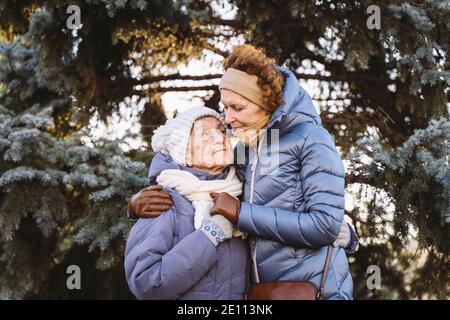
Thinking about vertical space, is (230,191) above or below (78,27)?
below

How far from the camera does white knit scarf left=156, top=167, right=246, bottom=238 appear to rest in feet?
8.63

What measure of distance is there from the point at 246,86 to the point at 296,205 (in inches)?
24.6

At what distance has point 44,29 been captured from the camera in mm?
4562

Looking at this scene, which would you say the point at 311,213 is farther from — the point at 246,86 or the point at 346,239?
the point at 246,86

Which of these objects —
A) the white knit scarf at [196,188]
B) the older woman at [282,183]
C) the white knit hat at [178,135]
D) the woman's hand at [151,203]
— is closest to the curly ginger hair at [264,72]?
the older woman at [282,183]

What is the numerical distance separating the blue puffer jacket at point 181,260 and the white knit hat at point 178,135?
2.5 inches

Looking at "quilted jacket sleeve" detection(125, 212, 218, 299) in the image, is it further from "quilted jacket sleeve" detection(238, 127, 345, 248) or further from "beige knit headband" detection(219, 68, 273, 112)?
"beige knit headband" detection(219, 68, 273, 112)

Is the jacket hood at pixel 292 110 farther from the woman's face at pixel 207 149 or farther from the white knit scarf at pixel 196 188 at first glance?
the white knit scarf at pixel 196 188

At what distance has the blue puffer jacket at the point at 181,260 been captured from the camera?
96.6 inches

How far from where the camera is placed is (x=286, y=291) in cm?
251
